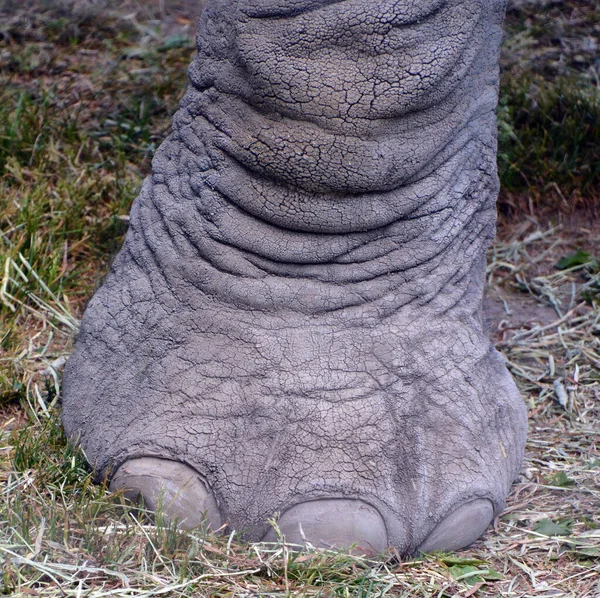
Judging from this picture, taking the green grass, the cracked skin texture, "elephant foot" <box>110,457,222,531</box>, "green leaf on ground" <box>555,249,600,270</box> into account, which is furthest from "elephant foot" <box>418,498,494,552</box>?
the green grass

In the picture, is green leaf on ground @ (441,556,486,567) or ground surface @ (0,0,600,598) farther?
green leaf on ground @ (441,556,486,567)

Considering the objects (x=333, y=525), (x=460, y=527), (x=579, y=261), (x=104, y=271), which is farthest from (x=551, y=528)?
(x=104, y=271)

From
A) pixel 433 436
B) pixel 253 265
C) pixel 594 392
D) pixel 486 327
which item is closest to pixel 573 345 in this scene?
pixel 594 392

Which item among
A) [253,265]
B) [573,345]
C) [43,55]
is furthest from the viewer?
[43,55]

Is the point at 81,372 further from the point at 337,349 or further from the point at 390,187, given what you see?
the point at 390,187

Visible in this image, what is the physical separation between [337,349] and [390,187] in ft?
1.31

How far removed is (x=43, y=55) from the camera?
4754mm

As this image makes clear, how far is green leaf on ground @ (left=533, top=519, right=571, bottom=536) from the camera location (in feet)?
7.79

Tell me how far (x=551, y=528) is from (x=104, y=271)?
1.87m

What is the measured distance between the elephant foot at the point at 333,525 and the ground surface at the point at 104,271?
4 centimetres

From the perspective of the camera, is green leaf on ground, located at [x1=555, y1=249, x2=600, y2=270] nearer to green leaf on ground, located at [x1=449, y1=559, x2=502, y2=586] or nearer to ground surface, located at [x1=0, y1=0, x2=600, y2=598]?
ground surface, located at [x1=0, y1=0, x2=600, y2=598]

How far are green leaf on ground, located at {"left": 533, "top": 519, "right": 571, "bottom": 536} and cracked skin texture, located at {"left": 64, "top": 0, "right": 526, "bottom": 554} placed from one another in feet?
0.49

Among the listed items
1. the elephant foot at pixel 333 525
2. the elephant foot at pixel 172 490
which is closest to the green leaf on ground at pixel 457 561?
the elephant foot at pixel 333 525

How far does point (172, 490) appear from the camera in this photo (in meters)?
2.19
